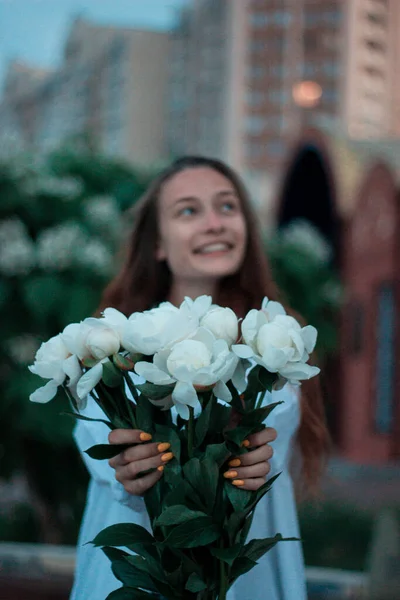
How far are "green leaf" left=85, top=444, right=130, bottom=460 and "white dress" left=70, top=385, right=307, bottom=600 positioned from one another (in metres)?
0.29

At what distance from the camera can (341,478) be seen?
9.41 meters

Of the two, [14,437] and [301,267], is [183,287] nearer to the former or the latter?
[14,437]

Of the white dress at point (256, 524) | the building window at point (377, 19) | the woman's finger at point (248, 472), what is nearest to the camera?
the woman's finger at point (248, 472)

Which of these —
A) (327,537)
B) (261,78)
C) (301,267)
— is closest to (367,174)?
(301,267)

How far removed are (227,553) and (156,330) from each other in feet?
1.06

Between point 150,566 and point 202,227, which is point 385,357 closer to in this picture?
point 202,227

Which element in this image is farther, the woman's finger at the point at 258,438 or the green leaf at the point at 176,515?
the woman's finger at the point at 258,438

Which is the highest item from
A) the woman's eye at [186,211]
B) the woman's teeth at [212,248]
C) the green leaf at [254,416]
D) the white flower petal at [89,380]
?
the woman's eye at [186,211]

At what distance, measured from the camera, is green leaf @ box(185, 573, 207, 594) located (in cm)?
124

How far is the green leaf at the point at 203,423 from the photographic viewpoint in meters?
1.22

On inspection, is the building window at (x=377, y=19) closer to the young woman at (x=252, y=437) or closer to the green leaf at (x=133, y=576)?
the young woman at (x=252, y=437)

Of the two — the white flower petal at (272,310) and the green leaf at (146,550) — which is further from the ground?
the white flower petal at (272,310)

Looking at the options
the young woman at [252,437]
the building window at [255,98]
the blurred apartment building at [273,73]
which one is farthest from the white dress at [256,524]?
the building window at [255,98]

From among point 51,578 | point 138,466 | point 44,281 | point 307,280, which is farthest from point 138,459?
point 307,280
